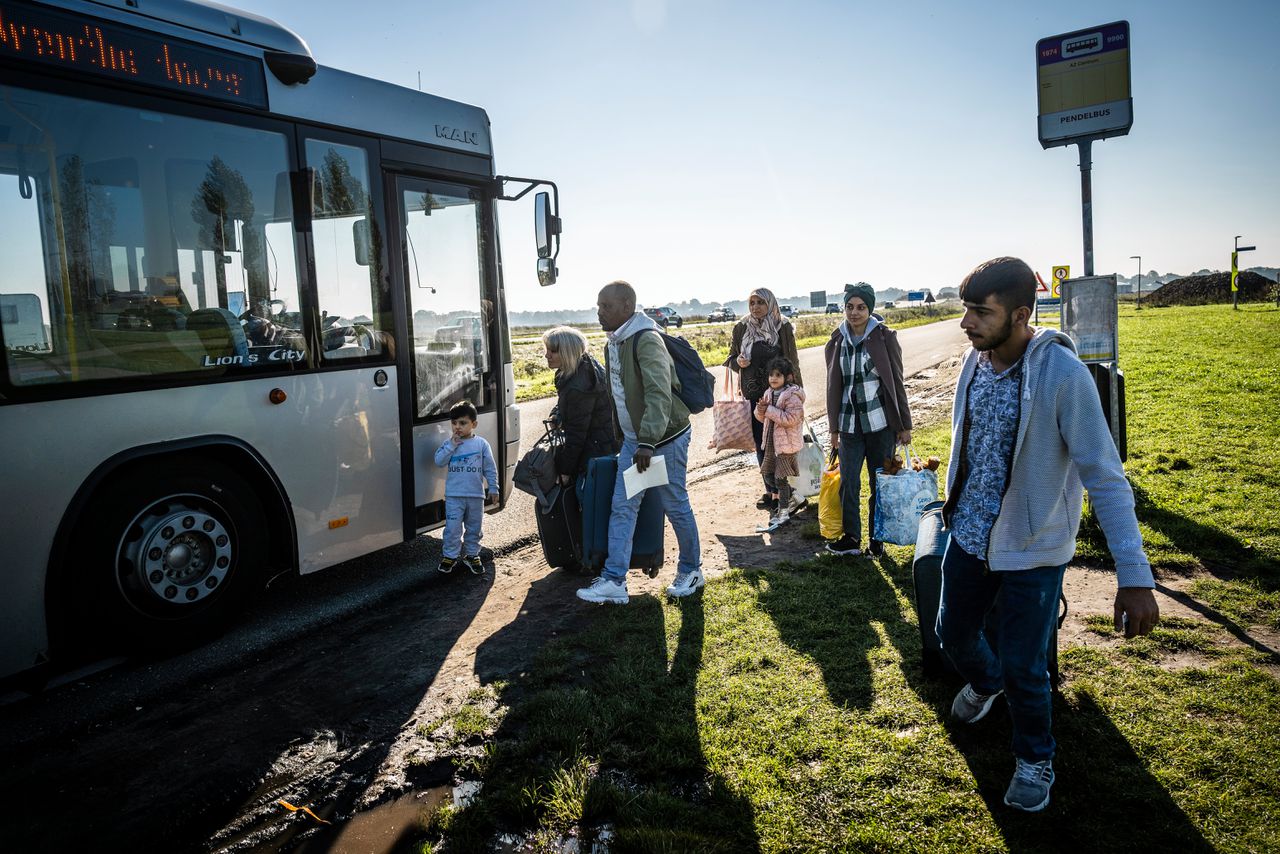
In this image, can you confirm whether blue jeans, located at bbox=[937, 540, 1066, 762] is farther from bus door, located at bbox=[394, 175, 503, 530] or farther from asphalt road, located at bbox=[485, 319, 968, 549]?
asphalt road, located at bbox=[485, 319, 968, 549]

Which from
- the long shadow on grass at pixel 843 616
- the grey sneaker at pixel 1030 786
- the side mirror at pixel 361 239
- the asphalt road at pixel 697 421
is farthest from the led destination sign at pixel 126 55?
the grey sneaker at pixel 1030 786

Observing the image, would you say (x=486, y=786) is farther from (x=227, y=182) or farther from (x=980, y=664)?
(x=227, y=182)

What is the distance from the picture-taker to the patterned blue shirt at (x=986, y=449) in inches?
111

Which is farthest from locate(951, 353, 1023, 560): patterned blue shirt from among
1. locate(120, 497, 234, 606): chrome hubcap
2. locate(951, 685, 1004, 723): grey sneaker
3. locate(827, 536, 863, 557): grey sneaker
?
locate(120, 497, 234, 606): chrome hubcap

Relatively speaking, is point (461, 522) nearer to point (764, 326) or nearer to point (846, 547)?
point (846, 547)

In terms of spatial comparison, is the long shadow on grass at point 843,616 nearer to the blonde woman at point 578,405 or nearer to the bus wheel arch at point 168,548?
the blonde woman at point 578,405

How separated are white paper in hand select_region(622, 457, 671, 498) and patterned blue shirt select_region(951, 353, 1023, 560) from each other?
219 cm

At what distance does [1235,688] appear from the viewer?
3557 millimetres

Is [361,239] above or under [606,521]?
above

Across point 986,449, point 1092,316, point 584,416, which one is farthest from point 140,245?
point 1092,316

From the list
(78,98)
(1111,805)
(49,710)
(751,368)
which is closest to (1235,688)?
(1111,805)

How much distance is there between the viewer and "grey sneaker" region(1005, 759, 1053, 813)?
2830 mm

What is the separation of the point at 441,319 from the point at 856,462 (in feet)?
11.1

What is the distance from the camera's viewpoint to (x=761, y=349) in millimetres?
7012
